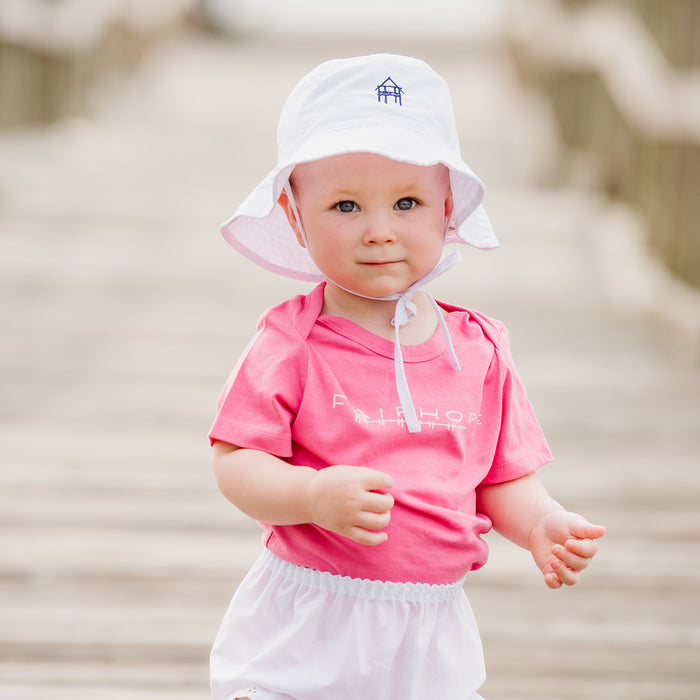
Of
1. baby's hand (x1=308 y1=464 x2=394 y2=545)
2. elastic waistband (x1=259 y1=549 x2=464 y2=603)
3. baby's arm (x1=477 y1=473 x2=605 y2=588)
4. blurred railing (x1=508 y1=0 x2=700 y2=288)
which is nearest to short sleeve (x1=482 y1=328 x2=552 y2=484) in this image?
baby's arm (x1=477 y1=473 x2=605 y2=588)

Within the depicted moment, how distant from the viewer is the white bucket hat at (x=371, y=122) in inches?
54.9

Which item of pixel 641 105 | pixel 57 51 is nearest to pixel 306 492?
pixel 641 105

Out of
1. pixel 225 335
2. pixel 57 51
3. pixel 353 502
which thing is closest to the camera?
pixel 353 502

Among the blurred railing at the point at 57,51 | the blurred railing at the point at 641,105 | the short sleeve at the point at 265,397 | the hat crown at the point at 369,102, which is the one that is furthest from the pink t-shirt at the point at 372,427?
the blurred railing at the point at 57,51

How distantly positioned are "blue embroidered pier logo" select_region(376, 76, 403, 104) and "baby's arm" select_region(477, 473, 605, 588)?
0.50 m

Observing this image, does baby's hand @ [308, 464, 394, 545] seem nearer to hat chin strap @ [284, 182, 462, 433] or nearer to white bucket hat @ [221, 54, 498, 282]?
hat chin strap @ [284, 182, 462, 433]

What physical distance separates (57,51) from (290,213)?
7290 mm

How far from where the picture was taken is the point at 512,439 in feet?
5.08

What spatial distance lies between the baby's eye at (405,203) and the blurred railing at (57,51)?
573cm

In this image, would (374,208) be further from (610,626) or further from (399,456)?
(610,626)

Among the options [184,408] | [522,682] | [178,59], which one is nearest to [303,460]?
[522,682]

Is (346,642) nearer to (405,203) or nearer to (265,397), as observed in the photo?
(265,397)

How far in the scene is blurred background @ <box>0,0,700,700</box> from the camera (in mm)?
2416

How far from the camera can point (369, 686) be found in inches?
56.8
